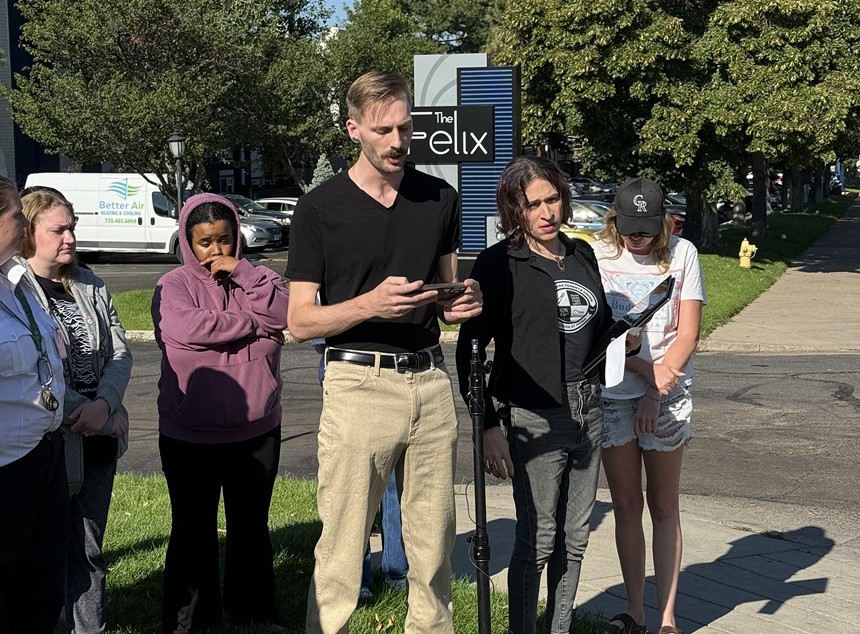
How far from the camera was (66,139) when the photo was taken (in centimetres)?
3244

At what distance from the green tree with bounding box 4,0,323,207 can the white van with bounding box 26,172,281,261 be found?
80 cm

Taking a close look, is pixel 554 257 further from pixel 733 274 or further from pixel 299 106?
pixel 299 106

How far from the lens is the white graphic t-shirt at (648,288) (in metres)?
4.75

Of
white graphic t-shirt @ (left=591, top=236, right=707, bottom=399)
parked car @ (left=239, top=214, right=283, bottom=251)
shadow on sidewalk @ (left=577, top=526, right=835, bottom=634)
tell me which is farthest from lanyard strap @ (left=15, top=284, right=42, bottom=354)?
parked car @ (left=239, top=214, right=283, bottom=251)

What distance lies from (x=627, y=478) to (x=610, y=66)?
2108cm

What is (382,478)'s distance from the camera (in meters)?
3.77

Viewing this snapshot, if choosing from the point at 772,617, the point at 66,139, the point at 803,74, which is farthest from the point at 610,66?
the point at 772,617

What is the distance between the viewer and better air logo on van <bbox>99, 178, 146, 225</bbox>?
31406 mm

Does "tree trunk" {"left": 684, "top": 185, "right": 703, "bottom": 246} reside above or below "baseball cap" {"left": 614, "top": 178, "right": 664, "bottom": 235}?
below

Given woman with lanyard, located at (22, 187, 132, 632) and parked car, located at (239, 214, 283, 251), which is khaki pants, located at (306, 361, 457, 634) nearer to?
woman with lanyard, located at (22, 187, 132, 632)

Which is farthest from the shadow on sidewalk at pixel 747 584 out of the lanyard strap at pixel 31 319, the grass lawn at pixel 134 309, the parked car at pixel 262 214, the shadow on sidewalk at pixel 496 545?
the parked car at pixel 262 214

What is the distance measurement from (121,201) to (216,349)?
2811 cm

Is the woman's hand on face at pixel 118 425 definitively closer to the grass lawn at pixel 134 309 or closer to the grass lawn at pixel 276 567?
the grass lawn at pixel 276 567

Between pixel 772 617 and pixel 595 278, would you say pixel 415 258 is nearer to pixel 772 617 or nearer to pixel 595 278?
pixel 595 278
